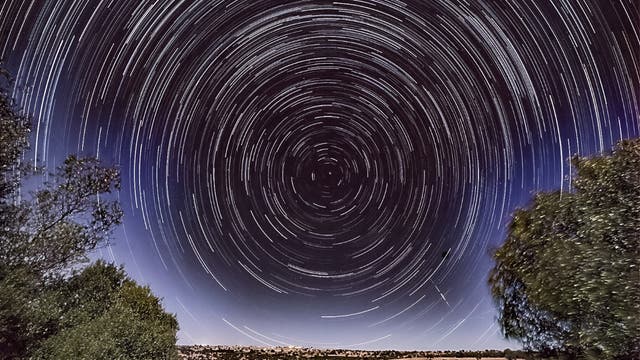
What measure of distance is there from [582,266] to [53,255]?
10229 mm

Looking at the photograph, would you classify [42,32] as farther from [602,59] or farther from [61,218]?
[602,59]

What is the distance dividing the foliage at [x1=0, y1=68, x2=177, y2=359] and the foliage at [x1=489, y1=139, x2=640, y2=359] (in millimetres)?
9375

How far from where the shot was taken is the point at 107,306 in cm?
1415

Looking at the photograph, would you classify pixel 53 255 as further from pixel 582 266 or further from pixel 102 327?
pixel 582 266

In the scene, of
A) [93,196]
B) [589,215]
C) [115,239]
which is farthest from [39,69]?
[589,215]

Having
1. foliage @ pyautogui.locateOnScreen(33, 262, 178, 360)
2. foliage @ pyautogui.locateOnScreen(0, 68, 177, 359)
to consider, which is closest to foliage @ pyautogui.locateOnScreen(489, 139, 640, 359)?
foliage @ pyautogui.locateOnScreen(33, 262, 178, 360)

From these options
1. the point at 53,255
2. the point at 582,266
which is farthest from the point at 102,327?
the point at 582,266

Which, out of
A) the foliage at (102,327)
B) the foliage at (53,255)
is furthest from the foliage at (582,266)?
the foliage at (53,255)

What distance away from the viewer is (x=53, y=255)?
1088 centimetres

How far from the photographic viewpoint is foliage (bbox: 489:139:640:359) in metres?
8.59

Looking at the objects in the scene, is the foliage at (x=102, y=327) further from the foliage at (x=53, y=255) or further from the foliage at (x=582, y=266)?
the foliage at (x=582, y=266)

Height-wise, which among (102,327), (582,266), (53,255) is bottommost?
(582,266)

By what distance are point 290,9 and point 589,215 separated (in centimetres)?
860

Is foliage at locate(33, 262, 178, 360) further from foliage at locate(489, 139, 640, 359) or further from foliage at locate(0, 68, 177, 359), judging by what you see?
foliage at locate(489, 139, 640, 359)
